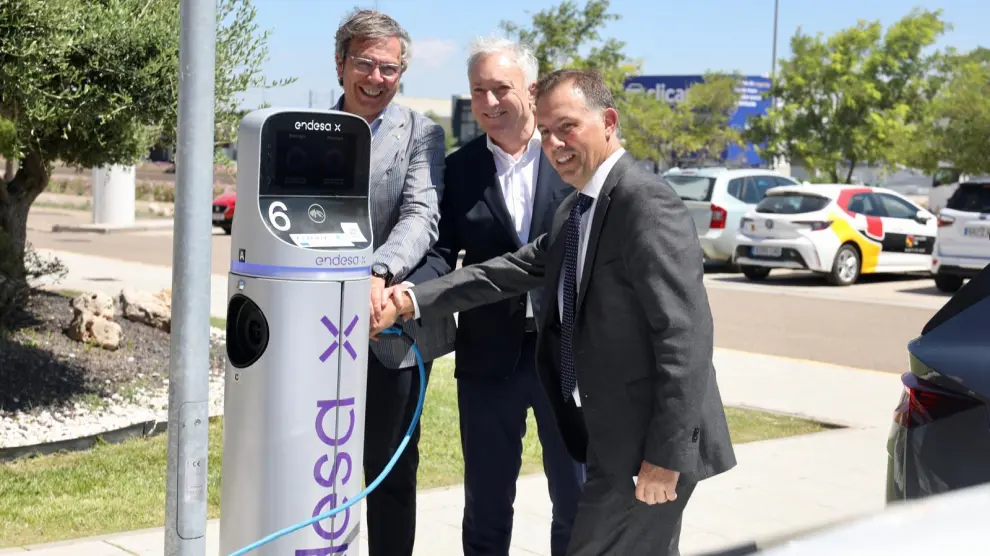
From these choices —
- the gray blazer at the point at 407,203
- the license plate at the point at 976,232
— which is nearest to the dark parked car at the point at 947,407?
the gray blazer at the point at 407,203

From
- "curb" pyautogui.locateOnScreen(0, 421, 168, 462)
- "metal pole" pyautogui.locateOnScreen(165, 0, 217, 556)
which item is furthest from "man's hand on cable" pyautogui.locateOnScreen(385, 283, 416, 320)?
"curb" pyautogui.locateOnScreen(0, 421, 168, 462)

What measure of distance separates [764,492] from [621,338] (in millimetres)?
3395

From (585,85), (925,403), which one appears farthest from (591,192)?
(925,403)

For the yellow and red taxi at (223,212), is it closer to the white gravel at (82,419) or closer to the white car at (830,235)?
the white car at (830,235)

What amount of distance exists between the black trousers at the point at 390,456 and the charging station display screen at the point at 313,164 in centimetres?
79

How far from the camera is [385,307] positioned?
11.9 ft

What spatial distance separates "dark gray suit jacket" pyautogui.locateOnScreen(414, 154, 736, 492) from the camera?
116 inches

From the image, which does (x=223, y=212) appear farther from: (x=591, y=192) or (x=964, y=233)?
(x=591, y=192)

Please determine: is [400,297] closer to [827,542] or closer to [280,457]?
[280,457]

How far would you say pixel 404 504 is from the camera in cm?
400

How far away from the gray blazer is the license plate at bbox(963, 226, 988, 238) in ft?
43.8

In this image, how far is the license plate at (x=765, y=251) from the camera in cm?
Result: 1733

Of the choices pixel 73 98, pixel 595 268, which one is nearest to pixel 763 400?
pixel 73 98

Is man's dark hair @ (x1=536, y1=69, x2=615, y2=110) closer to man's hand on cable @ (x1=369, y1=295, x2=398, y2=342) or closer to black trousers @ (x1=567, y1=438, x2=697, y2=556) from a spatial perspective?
man's hand on cable @ (x1=369, y1=295, x2=398, y2=342)
